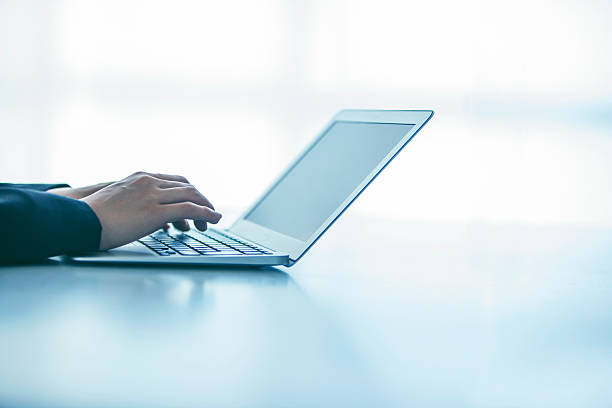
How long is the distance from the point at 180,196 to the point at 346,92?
3526 millimetres

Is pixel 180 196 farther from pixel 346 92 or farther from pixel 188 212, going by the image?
pixel 346 92

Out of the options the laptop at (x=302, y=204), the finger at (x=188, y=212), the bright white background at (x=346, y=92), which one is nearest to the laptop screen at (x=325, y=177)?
the laptop at (x=302, y=204)

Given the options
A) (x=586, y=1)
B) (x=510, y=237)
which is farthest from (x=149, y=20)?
(x=510, y=237)

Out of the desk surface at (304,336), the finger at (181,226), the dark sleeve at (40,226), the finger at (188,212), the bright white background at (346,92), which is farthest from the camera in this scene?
the bright white background at (346,92)

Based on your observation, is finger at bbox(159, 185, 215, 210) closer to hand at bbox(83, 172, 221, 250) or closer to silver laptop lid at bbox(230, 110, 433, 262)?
hand at bbox(83, 172, 221, 250)

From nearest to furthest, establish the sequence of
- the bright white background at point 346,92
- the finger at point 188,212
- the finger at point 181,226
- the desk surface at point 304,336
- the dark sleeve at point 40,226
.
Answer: the desk surface at point 304,336
the dark sleeve at point 40,226
the finger at point 188,212
the finger at point 181,226
the bright white background at point 346,92

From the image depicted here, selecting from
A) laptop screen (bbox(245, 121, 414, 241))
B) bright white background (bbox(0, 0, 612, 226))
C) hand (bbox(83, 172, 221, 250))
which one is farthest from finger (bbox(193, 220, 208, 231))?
bright white background (bbox(0, 0, 612, 226))

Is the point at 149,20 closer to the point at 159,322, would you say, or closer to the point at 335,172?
the point at 335,172

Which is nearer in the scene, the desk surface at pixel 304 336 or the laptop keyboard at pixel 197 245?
the desk surface at pixel 304 336

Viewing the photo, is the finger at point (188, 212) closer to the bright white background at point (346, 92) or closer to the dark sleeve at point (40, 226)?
the dark sleeve at point (40, 226)

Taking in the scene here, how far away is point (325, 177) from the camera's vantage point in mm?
1061

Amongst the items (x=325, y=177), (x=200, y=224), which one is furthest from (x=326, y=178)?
(x=200, y=224)

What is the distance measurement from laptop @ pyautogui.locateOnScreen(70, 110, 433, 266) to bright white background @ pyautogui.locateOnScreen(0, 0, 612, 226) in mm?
3195

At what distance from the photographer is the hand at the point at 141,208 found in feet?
2.87
